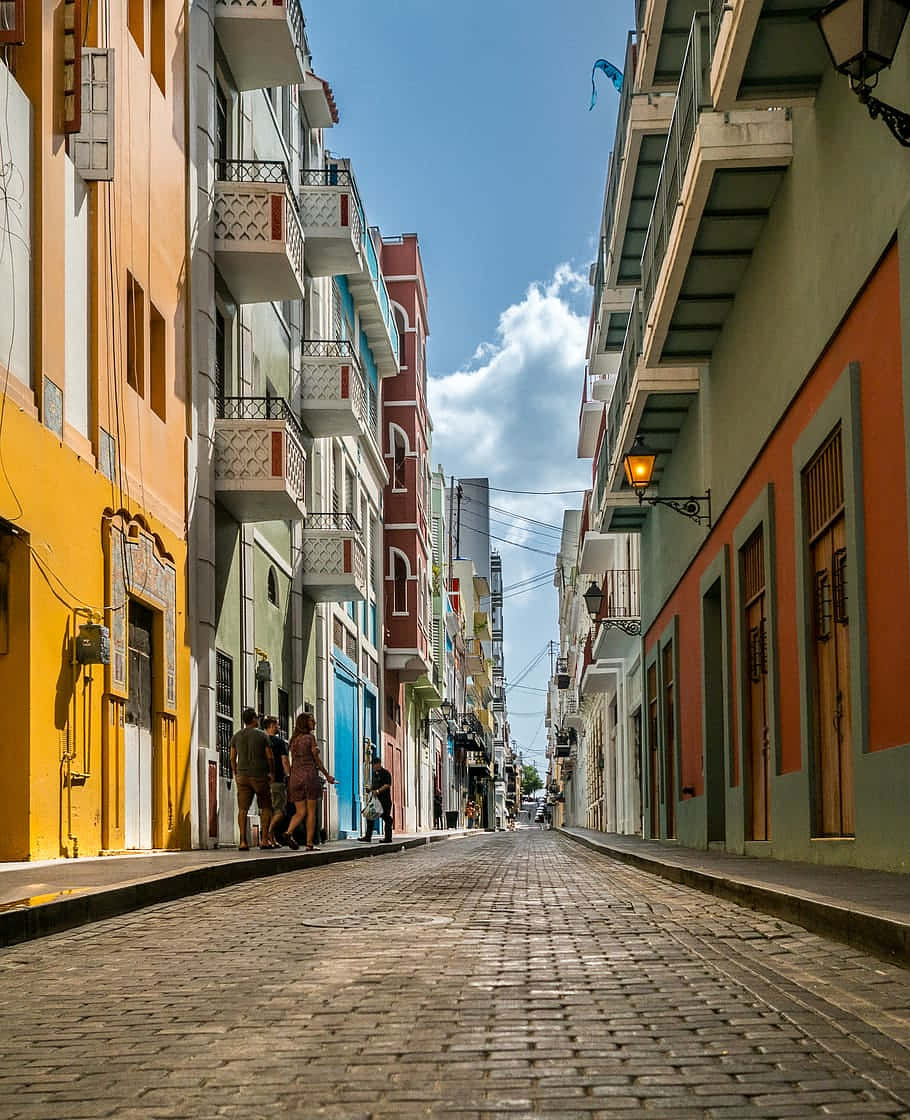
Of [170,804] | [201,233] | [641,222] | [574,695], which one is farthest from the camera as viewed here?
[574,695]

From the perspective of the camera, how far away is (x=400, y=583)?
41125 millimetres

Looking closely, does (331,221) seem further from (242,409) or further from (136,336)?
(136,336)

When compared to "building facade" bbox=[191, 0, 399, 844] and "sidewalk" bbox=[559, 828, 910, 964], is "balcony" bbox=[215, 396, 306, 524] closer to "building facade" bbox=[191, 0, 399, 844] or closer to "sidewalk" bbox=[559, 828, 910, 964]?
"building facade" bbox=[191, 0, 399, 844]

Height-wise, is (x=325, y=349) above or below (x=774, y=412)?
above

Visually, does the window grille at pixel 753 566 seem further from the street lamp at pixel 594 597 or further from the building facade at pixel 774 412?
the street lamp at pixel 594 597

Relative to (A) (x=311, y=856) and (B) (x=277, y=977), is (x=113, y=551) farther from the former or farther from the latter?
(B) (x=277, y=977)

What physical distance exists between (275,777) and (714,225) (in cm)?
823

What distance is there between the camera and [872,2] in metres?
7.58

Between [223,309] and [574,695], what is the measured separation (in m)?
44.5

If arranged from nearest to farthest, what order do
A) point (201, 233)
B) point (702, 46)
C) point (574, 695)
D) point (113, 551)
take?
point (702, 46) < point (113, 551) < point (201, 233) < point (574, 695)

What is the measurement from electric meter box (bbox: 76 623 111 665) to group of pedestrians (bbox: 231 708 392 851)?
364 cm

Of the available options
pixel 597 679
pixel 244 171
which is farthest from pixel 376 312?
pixel 244 171

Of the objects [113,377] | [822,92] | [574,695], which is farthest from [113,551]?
[574,695]

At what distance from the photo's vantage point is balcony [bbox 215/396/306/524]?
2011 centimetres
